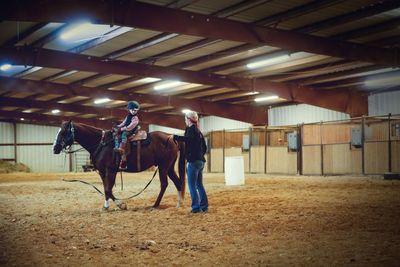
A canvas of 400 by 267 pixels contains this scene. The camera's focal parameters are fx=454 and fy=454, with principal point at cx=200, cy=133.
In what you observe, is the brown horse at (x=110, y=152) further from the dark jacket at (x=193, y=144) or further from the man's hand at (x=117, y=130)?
the dark jacket at (x=193, y=144)

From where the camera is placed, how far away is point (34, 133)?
4066cm

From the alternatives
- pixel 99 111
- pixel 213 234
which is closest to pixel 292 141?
pixel 213 234

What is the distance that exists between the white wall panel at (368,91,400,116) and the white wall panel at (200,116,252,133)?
10.0 m

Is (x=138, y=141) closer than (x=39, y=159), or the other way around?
(x=138, y=141)

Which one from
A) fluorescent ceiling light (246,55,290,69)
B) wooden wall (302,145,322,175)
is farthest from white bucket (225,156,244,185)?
wooden wall (302,145,322,175)

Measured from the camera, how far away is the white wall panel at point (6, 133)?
38.9 meters

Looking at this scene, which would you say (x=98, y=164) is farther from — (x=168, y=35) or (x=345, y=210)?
(x=168, y=35)

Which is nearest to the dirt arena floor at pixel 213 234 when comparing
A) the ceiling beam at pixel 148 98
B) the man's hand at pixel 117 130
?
the man's hand at pixel 117 130

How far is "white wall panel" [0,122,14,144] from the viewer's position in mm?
38875

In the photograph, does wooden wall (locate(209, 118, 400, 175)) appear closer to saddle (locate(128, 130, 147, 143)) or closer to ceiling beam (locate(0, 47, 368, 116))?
ceiling beam (locate(0, 47, 368, 116))

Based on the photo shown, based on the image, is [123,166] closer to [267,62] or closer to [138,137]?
[138,137]

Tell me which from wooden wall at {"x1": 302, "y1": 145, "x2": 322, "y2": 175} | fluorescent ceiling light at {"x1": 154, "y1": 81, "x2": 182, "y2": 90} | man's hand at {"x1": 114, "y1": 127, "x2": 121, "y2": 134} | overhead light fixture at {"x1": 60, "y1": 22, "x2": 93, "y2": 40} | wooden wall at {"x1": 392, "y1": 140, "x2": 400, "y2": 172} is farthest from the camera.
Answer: fluorescent ceiling light at {"x1": 154, "y1": 81, "x2": 182, "y2": 90}

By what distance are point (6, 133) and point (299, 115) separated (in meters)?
25.5

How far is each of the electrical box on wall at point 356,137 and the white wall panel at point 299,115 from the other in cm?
689
